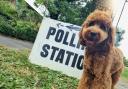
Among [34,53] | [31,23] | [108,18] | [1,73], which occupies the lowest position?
[1,73]

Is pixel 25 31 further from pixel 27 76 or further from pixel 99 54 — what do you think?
pixel 99 54

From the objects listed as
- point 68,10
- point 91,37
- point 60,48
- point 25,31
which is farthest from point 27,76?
point 25,31

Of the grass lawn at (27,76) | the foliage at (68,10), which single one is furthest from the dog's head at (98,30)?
the foliage at (68,10)

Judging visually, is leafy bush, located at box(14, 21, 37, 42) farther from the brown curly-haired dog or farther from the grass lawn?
the brown curly-haired dog

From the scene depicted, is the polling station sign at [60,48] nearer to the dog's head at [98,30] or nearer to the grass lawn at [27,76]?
the grass lawn at [27,76]

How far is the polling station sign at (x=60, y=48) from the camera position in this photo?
8570mm

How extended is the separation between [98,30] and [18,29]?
53.6ft

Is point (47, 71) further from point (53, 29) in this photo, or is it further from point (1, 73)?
point (1, 73)

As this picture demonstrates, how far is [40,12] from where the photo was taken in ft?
71.6

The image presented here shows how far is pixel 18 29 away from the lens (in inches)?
828

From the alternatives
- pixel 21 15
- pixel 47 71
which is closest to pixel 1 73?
pixel 47 71

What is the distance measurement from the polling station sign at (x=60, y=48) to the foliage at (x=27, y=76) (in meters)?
0.21

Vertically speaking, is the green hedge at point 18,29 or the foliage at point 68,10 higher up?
the foliage at point 68,10

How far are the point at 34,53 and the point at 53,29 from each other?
2.81 ft
